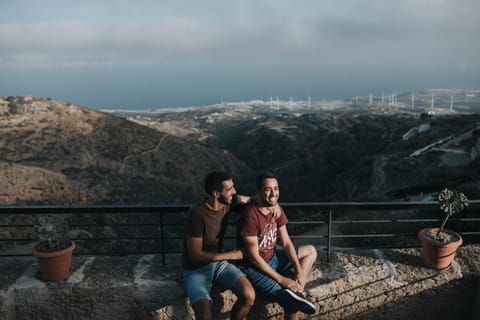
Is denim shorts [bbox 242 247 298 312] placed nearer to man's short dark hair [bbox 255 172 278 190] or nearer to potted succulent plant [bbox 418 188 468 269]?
man's short dark hair [bbox 255 172 278 190]

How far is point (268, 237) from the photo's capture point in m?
3.62

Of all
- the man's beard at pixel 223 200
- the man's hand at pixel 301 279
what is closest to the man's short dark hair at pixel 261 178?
the man's beard at pixel 223 200

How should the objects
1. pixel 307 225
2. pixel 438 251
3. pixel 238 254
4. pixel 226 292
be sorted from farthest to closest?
1. pixel 307 225
2. pixel 438 251
3. pixel 226 292
4. pixel 238 254

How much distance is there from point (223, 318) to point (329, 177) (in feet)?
117

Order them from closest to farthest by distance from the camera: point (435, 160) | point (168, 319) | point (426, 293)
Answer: point (168, 319) → point (426, 293) → point (435, 160)

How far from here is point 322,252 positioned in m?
4.48

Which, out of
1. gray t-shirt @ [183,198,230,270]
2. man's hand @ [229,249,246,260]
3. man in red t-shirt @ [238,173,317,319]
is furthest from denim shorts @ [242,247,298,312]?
gray t-shirt @ [183,198,230,270]

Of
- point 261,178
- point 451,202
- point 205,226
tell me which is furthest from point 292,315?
point 451,202

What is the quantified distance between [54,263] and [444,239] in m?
4.20

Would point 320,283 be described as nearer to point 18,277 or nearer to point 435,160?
point 18,277

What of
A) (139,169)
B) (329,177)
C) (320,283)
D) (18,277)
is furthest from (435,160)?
(18,277)

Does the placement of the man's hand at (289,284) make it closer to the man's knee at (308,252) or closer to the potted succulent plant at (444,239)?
the man's knee at (308,252)

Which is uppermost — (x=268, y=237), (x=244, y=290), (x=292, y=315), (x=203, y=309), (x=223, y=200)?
(x=223, y=200)

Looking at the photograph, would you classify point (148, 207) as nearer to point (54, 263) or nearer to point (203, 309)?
point (54, 263)
